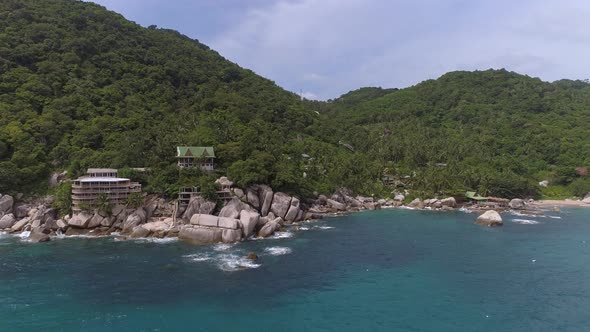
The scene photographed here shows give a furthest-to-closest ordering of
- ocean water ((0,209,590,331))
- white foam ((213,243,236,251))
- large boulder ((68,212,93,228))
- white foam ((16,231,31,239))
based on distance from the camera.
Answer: large boulder ((68,212,93,228)) < white foam ((16,231,31,239)) < white foam ((213,243,236,251)) < ocean water ((0,209,590,331))

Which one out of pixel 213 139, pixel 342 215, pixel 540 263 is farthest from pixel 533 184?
pixel 213 139

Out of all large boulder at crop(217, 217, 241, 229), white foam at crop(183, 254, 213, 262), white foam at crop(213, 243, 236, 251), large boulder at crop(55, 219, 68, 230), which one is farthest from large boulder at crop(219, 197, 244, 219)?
large boulder at crop(55, 219, 68, 230)

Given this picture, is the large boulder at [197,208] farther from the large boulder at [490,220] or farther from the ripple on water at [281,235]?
the large boulder at [490,220]

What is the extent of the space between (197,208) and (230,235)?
8354mm

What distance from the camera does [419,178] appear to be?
84.9 meters

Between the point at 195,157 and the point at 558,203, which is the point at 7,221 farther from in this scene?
the point at 558,203

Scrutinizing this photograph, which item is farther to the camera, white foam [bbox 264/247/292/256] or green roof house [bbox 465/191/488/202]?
green roof house [bbox 465/191/488/202]

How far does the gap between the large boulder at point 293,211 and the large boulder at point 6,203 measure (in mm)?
39159

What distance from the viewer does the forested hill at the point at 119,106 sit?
2419 inches

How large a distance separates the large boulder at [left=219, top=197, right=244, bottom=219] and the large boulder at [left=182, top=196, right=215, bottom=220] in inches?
88.5

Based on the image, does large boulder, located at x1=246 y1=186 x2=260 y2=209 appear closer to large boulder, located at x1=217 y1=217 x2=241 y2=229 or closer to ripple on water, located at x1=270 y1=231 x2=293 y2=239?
ripple on water, located at x1=270 y1=231 x2=293 y2=239

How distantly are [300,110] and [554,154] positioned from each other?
7147cm

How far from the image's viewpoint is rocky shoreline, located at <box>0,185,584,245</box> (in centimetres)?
4916

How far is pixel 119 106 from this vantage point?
79688 mm
